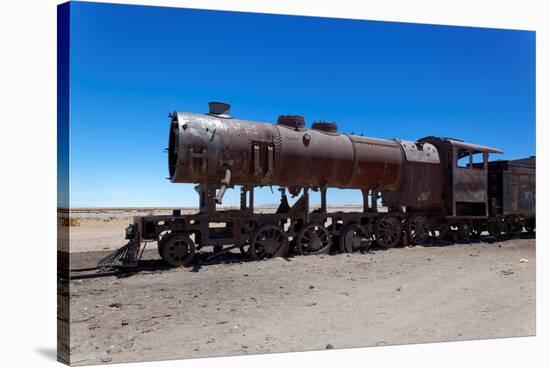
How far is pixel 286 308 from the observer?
639cm

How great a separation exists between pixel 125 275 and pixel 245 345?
4.10 metres

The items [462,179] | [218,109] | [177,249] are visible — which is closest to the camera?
[177,249]

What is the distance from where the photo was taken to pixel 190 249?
9531mm

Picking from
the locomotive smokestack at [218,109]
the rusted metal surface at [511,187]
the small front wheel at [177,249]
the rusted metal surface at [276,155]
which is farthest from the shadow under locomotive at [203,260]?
the locomotive smokestack at [218,109]

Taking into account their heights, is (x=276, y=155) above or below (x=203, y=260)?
above

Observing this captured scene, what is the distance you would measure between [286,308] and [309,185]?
18.7 ft

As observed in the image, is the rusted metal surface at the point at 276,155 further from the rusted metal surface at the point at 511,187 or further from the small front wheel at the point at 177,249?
the rusted metal surface at the point at 511,187

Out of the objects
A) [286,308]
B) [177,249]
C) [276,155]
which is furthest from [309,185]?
[286,308]

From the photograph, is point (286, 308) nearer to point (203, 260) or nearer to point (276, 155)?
point (203, 260)

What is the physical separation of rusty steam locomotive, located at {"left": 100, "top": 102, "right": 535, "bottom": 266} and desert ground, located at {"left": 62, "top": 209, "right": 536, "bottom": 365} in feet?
3.21

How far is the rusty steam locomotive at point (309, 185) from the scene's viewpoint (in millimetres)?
9680

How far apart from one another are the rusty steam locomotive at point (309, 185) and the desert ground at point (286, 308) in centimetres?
98

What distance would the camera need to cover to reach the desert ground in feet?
17.1

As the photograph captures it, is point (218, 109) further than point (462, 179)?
No
